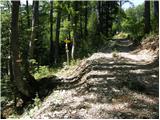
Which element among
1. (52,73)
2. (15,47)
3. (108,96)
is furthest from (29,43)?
(108,96)

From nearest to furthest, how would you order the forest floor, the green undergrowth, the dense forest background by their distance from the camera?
the forest floor < the dense forest background < the green undergrowth

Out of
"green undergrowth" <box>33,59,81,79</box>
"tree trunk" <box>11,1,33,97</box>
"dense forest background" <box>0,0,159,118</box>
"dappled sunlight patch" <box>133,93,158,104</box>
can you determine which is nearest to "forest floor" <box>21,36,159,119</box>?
"dappled sunlight patch" <box>133,93,158,104</box>

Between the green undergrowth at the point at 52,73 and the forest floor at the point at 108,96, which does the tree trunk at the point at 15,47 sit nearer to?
the forest floor at the point at 108,96

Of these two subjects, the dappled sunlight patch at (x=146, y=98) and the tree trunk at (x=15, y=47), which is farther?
the tree trunk at (x=15, y=47)

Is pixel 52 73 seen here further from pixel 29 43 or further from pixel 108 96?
A: pixel 108 96

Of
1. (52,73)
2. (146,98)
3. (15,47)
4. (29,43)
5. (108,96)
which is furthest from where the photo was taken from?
(29,43)

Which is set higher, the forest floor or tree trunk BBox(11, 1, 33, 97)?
tree trunk BBox(11, 1, 33, 97)

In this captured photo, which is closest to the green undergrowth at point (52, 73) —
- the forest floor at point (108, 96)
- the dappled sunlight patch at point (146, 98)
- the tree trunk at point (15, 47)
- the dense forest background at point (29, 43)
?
the dense forest background at point (29, 43)

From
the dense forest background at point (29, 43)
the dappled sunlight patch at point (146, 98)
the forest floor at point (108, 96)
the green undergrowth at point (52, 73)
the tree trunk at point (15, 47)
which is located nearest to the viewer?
the forest floor at point (108, 96)

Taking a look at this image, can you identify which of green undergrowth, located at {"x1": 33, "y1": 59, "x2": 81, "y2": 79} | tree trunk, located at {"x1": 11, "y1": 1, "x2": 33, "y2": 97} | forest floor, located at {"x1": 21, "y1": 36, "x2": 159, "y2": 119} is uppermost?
tree trunk, located at {"x1": 11, "y1": 1, "x2": 33, "y2": 97}

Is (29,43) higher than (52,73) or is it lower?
higher

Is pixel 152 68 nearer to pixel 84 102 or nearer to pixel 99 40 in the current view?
pixel 84 102

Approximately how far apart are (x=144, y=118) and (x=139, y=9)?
104 metres

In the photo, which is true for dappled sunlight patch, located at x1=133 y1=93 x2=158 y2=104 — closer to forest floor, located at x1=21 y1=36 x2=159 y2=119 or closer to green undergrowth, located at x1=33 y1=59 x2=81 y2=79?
forest floor, located at x1=21 y1=36 x2=159 y2=119
